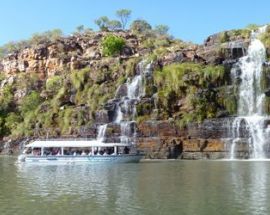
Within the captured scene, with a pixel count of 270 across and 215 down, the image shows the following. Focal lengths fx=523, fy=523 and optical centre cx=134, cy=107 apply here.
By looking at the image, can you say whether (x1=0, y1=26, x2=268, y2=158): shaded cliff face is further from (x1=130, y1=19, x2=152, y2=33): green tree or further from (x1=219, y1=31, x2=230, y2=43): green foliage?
(x1=130, y1=19, x2=152, y2=33): green tree

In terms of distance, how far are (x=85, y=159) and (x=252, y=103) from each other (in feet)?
84.2

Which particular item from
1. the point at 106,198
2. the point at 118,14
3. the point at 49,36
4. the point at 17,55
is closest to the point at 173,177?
the point at 106,198

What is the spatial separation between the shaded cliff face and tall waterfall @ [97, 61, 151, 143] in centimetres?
86

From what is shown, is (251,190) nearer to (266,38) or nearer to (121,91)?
(121,91)

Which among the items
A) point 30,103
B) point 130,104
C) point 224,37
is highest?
point 224,37

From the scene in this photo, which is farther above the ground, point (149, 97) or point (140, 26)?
point (140, 26)

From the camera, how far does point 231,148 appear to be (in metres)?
66.1

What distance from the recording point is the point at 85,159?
6188 centimetres

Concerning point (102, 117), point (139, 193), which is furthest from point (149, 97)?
point (139, 193)

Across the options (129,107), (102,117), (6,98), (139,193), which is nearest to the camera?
(139,193)

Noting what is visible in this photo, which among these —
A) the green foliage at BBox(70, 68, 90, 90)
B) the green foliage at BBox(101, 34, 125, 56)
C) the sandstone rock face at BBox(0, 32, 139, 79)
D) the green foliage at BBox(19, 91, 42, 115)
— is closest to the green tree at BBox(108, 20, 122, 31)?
the sandstone rock face at BBox(0, 32, 139, 79)

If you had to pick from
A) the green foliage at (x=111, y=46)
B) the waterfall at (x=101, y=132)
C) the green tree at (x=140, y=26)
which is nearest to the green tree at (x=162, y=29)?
the green tree at (x=140, y=26)

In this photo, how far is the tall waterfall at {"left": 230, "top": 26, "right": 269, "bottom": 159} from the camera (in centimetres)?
6562

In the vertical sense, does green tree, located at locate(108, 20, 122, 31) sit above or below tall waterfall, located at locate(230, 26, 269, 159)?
above
